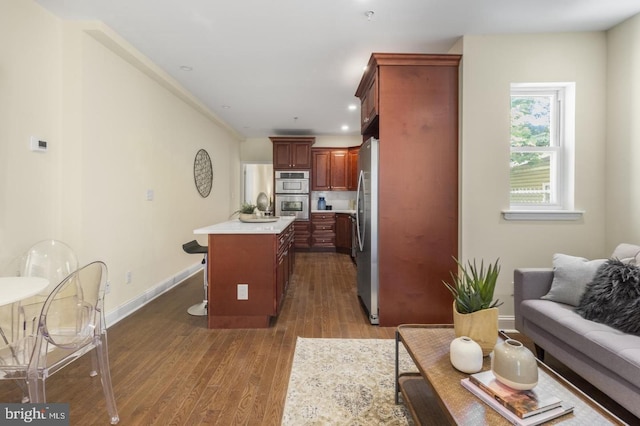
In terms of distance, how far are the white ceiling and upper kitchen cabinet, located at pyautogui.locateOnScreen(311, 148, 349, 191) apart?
114 inches

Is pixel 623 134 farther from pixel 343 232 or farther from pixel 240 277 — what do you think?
pixel 343 232

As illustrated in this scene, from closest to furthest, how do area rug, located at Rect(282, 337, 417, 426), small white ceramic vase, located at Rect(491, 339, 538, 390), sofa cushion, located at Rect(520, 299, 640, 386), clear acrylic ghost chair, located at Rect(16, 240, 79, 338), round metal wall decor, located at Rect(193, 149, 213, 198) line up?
small white ceramic vase, located at Rect(491, 339, 538, 390)
sofa cushion, located at Rect(520, 299, 640, 386)
area rug, located at Rect(282, 337, 417, 426)
clear acrylic ghost chair, located at Rect(16, 240, 79, 338)
round metal wall decor, located at Rect(193, 149, 213, 198)

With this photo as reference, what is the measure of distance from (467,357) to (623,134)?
8.45 ft

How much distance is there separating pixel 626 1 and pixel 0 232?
4762 mm

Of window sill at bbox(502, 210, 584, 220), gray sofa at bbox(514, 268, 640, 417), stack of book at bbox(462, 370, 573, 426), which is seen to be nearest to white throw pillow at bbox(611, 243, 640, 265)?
gray sofa at bbox(514, 268, 640, 417)

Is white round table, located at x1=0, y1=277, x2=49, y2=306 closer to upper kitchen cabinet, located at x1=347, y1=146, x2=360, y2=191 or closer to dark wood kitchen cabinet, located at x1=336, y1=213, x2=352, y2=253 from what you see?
dark wood kitchen cabinet, located at x1=336, y1=213, x2=352, y2=253

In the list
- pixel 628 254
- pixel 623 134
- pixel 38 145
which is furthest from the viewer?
pixel 623 134

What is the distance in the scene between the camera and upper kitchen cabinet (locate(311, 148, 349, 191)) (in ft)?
22.1

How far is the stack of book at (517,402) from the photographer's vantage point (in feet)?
3.48

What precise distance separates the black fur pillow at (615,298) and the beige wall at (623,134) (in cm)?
86

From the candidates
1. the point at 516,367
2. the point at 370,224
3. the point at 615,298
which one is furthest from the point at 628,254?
the point at 370,224

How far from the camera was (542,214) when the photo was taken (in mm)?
2797

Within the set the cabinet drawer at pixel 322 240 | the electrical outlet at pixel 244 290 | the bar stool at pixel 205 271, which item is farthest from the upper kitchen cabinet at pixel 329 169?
the electrical outlet at pixel 244 290

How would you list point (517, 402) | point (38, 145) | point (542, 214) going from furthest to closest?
point (542, 214) → point (38, 145) → point (517, 402)
